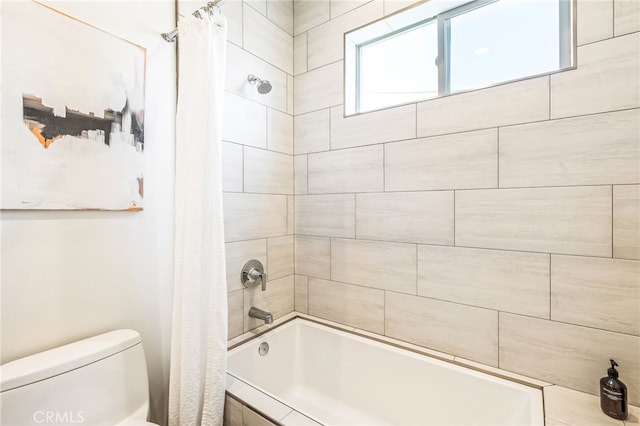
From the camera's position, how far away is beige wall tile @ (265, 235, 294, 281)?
74.7 inches

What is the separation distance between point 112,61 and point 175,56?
1.01 ft

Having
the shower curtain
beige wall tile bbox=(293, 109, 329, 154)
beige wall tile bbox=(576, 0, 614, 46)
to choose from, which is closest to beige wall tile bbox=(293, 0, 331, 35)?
beige wall tile bbox=(293, 109, 329, 154)

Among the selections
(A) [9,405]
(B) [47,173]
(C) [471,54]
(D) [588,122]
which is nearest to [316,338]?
(A) [9,405]

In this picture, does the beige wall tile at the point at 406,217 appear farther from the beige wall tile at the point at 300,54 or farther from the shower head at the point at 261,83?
the beige wall tile at the point at 300,54

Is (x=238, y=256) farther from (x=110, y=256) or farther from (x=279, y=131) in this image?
(x=279, y=131)

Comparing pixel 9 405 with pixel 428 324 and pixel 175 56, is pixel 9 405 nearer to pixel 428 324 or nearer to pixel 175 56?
pixel 175 56

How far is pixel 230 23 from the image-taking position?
1638 mm

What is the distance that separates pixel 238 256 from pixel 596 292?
170 centimetres

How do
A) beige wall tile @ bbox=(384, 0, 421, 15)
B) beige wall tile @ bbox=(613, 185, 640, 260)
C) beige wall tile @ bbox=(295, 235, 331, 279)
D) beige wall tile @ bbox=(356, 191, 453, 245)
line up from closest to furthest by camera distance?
beige wall tile @ bbox=(613, 185, 640, 260), beige wall tile @ bbox=(356, 191, 453, 245), beige wall tile @ bbox=(384, 0, 421, 15), beige wall tile @ bbox=(295, 235, 331, 279)

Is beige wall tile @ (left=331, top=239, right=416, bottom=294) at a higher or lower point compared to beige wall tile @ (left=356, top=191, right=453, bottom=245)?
lower

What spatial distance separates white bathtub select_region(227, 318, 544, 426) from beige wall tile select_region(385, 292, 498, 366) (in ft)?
0.29

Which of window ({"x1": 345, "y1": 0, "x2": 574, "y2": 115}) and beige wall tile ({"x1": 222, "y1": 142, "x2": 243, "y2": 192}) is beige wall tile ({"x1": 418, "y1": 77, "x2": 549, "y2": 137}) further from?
beige wall tile ({"x1": 222, "y1": 142, "x2": 243, "y2": 192})

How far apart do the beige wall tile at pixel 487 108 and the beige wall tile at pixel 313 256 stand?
925 millimetres

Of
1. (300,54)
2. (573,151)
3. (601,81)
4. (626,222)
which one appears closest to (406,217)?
(573,151)
